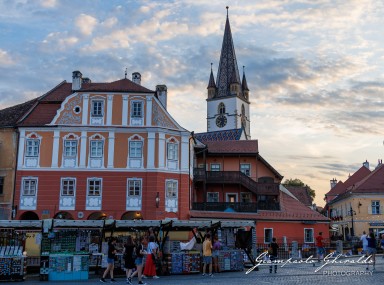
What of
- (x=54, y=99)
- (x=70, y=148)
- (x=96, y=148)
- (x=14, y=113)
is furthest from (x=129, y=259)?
(x=14, y=113)

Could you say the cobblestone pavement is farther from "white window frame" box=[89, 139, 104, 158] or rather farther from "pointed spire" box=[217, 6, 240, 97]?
"pointed spire" box=[217, 6, 240, 97]

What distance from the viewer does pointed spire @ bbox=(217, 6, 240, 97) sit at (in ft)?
349

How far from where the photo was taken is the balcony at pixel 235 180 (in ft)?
140

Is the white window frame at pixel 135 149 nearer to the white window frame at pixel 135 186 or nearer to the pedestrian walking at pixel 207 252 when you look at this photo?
the white window frame at pixel 135 186

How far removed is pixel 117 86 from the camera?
128 ft

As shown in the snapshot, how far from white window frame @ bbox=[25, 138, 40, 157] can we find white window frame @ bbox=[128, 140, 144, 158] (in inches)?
274

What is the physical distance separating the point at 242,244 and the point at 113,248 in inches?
336

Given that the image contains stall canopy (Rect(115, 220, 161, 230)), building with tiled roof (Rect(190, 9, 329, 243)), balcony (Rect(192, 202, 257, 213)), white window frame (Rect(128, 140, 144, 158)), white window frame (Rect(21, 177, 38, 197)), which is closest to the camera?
stall canopy (Rect(115, 220, 161, 230))

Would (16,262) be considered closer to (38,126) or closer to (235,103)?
(38,126)

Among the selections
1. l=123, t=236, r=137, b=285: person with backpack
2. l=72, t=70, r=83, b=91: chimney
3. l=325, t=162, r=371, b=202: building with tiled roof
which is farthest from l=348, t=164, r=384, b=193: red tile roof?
l=123, t=236, r=137, b=285: person with backpack

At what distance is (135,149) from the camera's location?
3762 cm

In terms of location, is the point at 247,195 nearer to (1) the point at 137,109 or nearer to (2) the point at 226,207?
(2) the point at 226,207

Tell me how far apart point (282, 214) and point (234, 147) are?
314 inches

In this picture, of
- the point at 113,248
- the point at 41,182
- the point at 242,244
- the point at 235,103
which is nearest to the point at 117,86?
the point at 41,182
